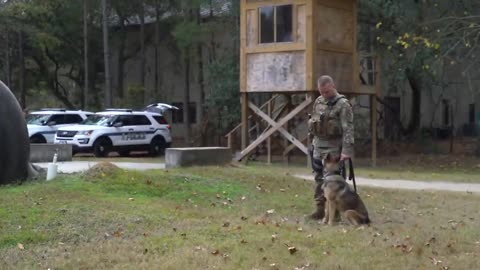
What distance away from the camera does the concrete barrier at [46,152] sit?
2016 cm

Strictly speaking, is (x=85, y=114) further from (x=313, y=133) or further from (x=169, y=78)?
(x=313, y=133)

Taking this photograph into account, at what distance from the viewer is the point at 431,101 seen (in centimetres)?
3975

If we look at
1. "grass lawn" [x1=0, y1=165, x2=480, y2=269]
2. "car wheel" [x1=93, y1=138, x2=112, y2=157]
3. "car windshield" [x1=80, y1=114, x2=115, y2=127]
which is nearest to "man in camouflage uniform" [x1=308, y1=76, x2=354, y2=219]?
"grass lawn" [x1=0, y1=165, x2=480, y2=269]

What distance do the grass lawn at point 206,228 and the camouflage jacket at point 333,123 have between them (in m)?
1.08

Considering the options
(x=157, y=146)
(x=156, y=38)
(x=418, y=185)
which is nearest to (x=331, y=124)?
(x=418, y=185)

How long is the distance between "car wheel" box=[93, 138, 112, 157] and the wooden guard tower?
642 cm

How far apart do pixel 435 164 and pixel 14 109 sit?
15.7m

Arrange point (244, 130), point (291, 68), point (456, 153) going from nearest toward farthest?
point (291, 68)
point (244, 130)
point (456, 153)

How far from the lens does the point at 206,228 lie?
9.14 meters

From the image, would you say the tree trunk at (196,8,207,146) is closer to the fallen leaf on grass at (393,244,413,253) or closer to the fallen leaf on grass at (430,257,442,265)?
the fallen leaf on grass at (393,244,413,253)

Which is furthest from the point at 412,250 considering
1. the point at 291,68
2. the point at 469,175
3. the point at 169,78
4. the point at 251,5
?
the point at 169,78

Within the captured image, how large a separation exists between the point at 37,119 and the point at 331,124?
21150 mm

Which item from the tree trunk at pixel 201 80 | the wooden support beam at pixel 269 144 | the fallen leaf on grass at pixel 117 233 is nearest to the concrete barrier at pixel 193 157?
the wooden support beam at pixel 269 144

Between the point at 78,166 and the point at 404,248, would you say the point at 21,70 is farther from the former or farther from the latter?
the point at 404,248
